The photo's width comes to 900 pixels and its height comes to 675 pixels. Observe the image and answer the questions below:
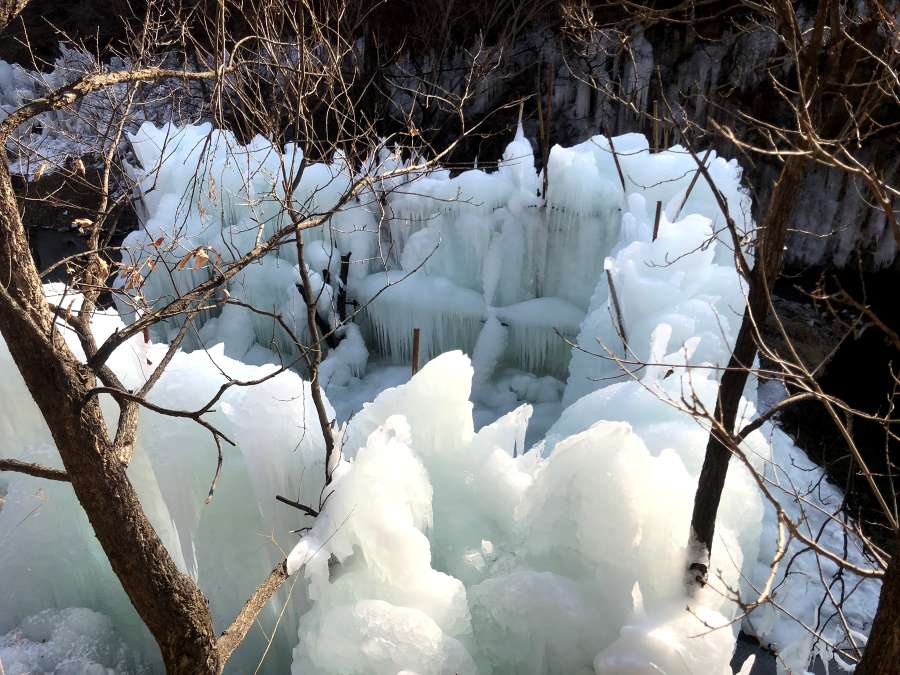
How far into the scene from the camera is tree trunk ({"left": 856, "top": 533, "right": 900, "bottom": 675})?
7.86 ft

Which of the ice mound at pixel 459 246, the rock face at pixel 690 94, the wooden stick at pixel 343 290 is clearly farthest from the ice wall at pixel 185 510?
the rock face at pixel 690 94

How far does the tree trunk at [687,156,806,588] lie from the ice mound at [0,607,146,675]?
3514 millimetres

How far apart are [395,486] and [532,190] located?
16.0 ft

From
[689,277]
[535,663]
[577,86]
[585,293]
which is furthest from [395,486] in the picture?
[577,86]

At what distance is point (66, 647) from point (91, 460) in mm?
2116

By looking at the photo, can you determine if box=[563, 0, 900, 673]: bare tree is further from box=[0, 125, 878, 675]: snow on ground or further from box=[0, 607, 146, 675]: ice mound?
box=[0, 607, 146, 675]: ice mound

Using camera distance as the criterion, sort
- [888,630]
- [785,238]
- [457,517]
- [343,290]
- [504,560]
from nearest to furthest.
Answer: [888,630]
[785,238]
[504,560]
[457,517]
[343,290]

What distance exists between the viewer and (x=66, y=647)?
4.39 meters

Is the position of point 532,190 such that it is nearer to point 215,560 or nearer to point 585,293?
point 585,293

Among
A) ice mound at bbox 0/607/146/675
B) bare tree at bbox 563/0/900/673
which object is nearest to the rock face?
bare tree at bbox 563/0/900/673

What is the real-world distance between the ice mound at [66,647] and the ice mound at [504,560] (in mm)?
1324

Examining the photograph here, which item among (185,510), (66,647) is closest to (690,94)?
(185,510)

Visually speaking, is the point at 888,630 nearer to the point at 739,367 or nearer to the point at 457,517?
the point at 739,367

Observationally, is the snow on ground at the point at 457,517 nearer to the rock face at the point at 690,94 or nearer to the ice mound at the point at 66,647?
the ice mound at the point at 66,647
